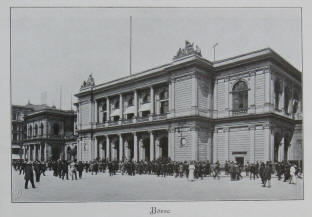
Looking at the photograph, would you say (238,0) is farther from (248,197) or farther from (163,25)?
(248,197)

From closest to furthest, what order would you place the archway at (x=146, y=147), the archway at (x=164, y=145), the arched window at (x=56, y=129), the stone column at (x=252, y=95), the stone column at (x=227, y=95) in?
the stone column at (x=252, y=95) → the stone column at (x=227, y=95) → the archway at (x=164, y=145) → the archway at (x=146, y=147) → the arched window at (x=56, y=129)

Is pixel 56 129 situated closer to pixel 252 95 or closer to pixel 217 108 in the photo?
pixel 217 108

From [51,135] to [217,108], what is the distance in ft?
106

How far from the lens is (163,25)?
16906 millimetres

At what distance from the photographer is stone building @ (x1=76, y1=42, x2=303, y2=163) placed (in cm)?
2816

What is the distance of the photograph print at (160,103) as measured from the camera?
15.5 meters

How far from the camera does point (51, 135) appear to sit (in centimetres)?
5431

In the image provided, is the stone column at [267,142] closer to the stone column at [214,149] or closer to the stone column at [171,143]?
the stone column at [214,149]

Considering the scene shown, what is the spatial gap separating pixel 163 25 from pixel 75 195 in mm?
9021

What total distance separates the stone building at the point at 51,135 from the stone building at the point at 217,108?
19.9m

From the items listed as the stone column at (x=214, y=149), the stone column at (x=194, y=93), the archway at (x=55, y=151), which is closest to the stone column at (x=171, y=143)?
the stone column at (x=194, y=93)

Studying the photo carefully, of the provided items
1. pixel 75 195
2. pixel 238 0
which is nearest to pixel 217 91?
pixel 238 0

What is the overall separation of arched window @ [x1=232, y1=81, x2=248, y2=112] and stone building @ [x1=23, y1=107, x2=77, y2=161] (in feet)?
96.8

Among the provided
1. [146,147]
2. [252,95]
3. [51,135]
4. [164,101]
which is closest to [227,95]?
[252,95]
